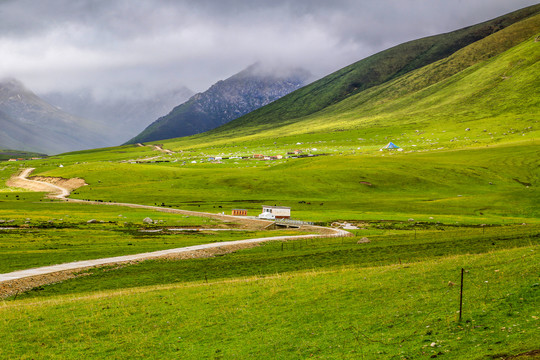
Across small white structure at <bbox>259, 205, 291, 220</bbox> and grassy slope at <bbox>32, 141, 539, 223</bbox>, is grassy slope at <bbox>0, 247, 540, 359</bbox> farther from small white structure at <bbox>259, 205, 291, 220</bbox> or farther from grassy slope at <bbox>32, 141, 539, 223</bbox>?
grassy slope at <bbox>32, 141, 539, 223</bbox>

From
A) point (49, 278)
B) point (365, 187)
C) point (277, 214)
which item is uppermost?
point (49, 278)

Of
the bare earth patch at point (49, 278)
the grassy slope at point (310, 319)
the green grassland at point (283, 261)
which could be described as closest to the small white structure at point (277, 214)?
the green grassland at point (283, 261)

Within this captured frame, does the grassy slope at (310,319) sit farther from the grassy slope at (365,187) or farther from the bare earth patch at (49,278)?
the grassy slope at (365,187)

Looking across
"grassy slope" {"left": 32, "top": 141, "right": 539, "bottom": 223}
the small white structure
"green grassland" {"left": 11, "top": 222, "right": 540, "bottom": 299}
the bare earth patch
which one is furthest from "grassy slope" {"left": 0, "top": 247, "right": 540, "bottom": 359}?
"grassy slope" {"left": 32, "top": 141, "right": 539, "bottom": 223}

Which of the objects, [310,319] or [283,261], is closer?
[310,319]

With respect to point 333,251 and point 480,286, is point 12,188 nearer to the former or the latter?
point 333,251

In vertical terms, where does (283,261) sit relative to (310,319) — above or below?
below

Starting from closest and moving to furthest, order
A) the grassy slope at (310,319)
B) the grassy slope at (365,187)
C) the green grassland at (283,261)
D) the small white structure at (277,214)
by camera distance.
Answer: the grassy slope at (310,319) < the green grassland at (283,261) < the small white structure at (277,214) < the grassy slope at (365,187)

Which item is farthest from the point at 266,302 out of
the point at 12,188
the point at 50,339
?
the point at 12,188

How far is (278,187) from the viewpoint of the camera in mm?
149500

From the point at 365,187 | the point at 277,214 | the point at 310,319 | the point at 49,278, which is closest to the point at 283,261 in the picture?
the point at 49,278

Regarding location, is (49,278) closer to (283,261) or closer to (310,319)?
(283,261)

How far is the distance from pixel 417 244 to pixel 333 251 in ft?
33.5

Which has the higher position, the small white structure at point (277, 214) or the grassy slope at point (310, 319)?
the grassy slope at point (310, 319)
